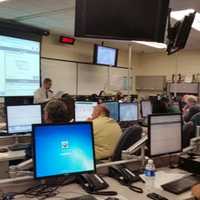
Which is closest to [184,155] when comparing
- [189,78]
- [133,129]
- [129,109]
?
[133,129]

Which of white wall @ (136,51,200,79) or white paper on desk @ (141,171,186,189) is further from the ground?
white wall @ (136,51,200,79)

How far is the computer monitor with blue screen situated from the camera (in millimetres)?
1855

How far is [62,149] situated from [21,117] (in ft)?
5.39

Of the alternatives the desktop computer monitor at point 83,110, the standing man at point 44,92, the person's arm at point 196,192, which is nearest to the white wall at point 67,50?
the standing man at point 44,92

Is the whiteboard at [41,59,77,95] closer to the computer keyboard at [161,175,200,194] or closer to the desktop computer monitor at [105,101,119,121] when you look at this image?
the desktop computer monitor at [105,101,119,121]

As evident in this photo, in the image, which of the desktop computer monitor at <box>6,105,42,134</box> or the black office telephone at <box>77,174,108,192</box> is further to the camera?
the desktop computer monitor at <box>6,105,42,134</box>

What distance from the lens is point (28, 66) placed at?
21.9ft

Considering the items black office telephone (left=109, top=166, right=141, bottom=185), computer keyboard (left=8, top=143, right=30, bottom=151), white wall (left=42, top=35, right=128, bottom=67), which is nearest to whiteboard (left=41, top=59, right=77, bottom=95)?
white wall (left=42, top=35, right=128, bottom=67)

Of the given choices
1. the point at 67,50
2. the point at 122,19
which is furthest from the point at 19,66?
the point at 122,19

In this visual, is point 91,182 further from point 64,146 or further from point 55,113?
point 55,113

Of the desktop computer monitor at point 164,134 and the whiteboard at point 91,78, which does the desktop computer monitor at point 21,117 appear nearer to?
the desktop computer monitor at point 164,134

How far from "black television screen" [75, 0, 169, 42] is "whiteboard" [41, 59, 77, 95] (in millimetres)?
4456

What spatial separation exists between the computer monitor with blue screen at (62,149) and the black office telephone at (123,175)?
239 mm

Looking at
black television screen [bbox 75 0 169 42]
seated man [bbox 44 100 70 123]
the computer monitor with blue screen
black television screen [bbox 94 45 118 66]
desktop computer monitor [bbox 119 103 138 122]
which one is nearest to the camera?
the computer monitor with blue screen
